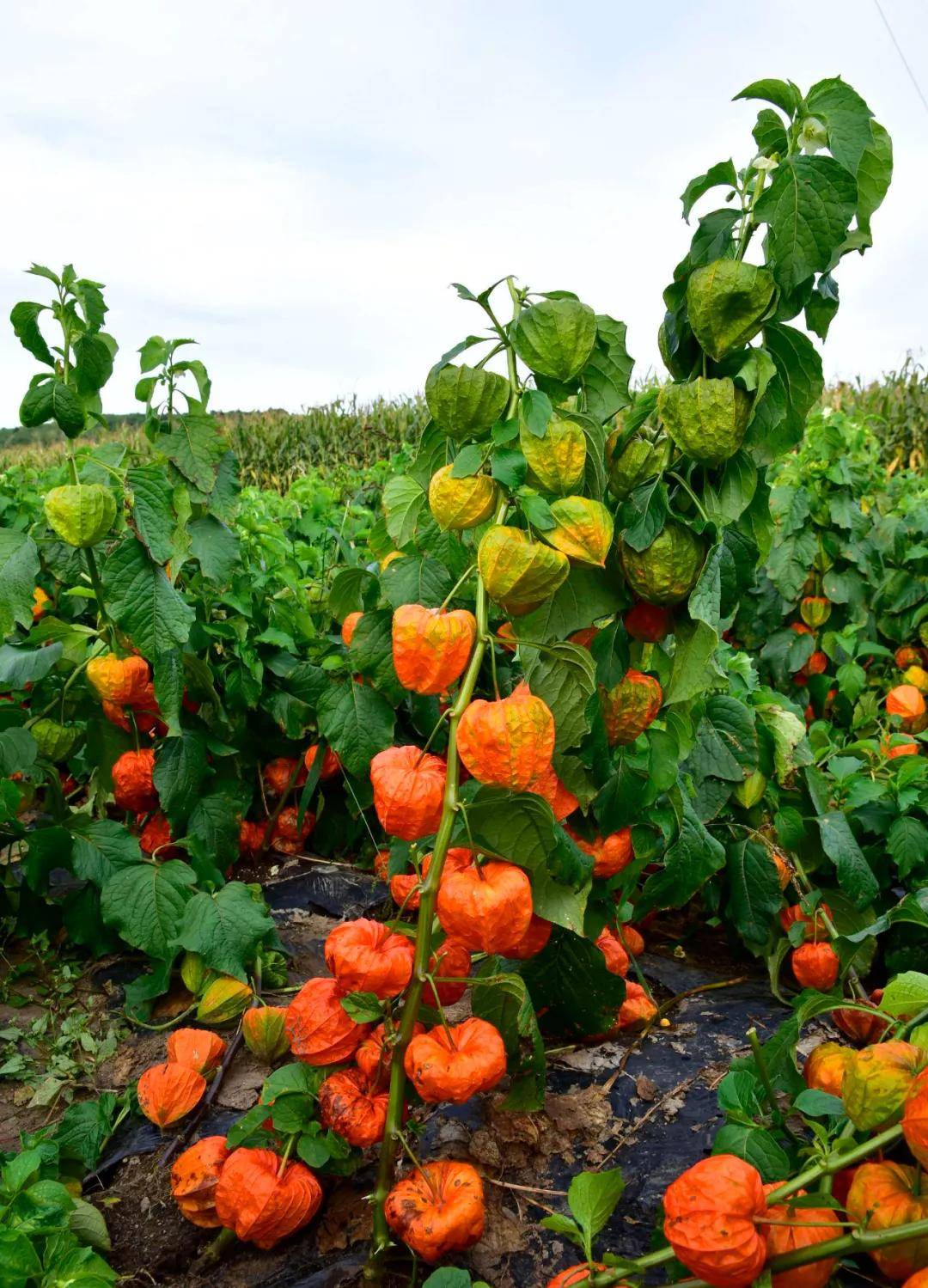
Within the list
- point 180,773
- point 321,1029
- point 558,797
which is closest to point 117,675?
point 180,773

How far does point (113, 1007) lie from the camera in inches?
92.1

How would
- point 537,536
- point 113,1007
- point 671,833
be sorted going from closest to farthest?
point 537,536 < point 671,833 < point 113,1007

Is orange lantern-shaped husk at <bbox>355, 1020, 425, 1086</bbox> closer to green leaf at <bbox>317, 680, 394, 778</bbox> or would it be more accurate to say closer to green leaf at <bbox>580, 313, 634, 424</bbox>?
green leaf at <bbox>317, 680, 394, 778</bbox>

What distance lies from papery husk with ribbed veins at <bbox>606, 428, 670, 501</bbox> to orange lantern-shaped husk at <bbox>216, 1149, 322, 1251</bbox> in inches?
47.1

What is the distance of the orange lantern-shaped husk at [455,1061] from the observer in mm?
1329

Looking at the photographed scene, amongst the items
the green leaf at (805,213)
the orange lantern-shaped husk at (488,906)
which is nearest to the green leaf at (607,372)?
the green leaf at (805,213)

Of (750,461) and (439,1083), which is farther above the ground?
(750,461)

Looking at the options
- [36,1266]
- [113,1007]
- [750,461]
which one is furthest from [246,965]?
[750,461]

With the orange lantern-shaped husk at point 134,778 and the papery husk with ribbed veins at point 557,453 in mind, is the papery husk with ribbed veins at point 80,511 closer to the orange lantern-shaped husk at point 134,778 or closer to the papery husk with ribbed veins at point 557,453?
the orange lantern-shaped husk at point 134,778

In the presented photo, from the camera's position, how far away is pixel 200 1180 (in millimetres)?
1553

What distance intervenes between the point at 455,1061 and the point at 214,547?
147 centimetres

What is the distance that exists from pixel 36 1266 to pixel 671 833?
1.22m

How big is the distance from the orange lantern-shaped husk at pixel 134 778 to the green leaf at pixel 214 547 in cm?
51

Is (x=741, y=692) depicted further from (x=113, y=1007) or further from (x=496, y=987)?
(x=113, y=1007)
